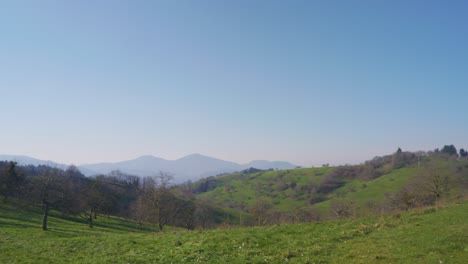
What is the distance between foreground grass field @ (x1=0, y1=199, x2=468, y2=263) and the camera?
14344 millimetres

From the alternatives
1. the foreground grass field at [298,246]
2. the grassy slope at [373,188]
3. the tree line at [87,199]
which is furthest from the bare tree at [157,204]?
the grassy slope at [373,188]

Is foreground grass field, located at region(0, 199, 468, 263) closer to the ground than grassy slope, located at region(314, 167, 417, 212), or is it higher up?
closer to the ground

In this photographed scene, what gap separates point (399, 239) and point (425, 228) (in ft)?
12.6

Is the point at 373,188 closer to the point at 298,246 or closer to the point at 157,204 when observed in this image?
the point at 157,204

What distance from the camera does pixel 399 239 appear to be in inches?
664


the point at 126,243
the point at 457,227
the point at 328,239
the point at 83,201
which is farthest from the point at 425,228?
the point at 83,201

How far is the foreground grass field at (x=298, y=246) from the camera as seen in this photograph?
1434cm

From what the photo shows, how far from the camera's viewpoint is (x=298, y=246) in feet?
54.8

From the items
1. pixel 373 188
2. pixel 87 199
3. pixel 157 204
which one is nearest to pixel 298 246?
pixel 157 204

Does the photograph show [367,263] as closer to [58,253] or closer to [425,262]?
[425,262]

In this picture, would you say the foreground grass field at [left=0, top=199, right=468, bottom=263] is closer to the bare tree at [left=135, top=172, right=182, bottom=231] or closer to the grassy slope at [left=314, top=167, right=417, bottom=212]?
the bare tree at [left=135, top=172, right=182, bottom=231]

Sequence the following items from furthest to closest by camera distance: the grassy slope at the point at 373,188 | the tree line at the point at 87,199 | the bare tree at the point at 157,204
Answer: the grassy slope at the point at 373,188 < the bare tree at the point at 157,204 < the tree line at the point at 87,199

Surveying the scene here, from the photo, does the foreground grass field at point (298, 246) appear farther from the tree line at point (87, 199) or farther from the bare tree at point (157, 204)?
the bare tree at point (157, 204)

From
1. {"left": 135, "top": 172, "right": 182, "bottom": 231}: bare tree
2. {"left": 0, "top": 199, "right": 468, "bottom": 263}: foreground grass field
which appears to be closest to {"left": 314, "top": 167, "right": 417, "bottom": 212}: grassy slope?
{"left": 135, "top": 172, "right": 182, "bottom": 231}: bare tree
